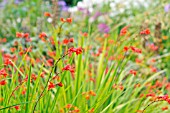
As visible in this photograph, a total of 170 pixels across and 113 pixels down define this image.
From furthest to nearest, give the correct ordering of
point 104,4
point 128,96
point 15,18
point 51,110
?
point 104,4 → point 15,18 → point 128,96 → point 51,110

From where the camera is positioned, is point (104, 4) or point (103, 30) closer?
point (103, 30)

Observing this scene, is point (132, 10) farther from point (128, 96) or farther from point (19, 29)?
point (128, 96)

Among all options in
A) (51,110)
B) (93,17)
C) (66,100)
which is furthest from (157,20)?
(51,110)

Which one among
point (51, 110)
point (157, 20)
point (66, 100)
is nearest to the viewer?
point (51, 110)

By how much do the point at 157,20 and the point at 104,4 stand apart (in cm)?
276

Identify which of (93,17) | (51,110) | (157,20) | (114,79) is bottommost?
(51,110)

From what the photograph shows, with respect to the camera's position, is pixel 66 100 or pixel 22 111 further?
pixel 66 100

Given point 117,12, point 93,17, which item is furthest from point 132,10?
point 93,17

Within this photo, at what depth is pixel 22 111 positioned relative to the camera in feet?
8.84

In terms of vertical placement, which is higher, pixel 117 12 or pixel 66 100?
pixel 117 12

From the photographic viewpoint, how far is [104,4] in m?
8.58

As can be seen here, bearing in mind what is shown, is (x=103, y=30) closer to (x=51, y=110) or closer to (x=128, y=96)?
(x=128, y=96)

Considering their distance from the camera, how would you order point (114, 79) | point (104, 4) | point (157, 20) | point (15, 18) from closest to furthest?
point (114, 79)
point (157, 20)
point (15, 18)
point (104, 4)

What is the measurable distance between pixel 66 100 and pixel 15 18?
4274mm
